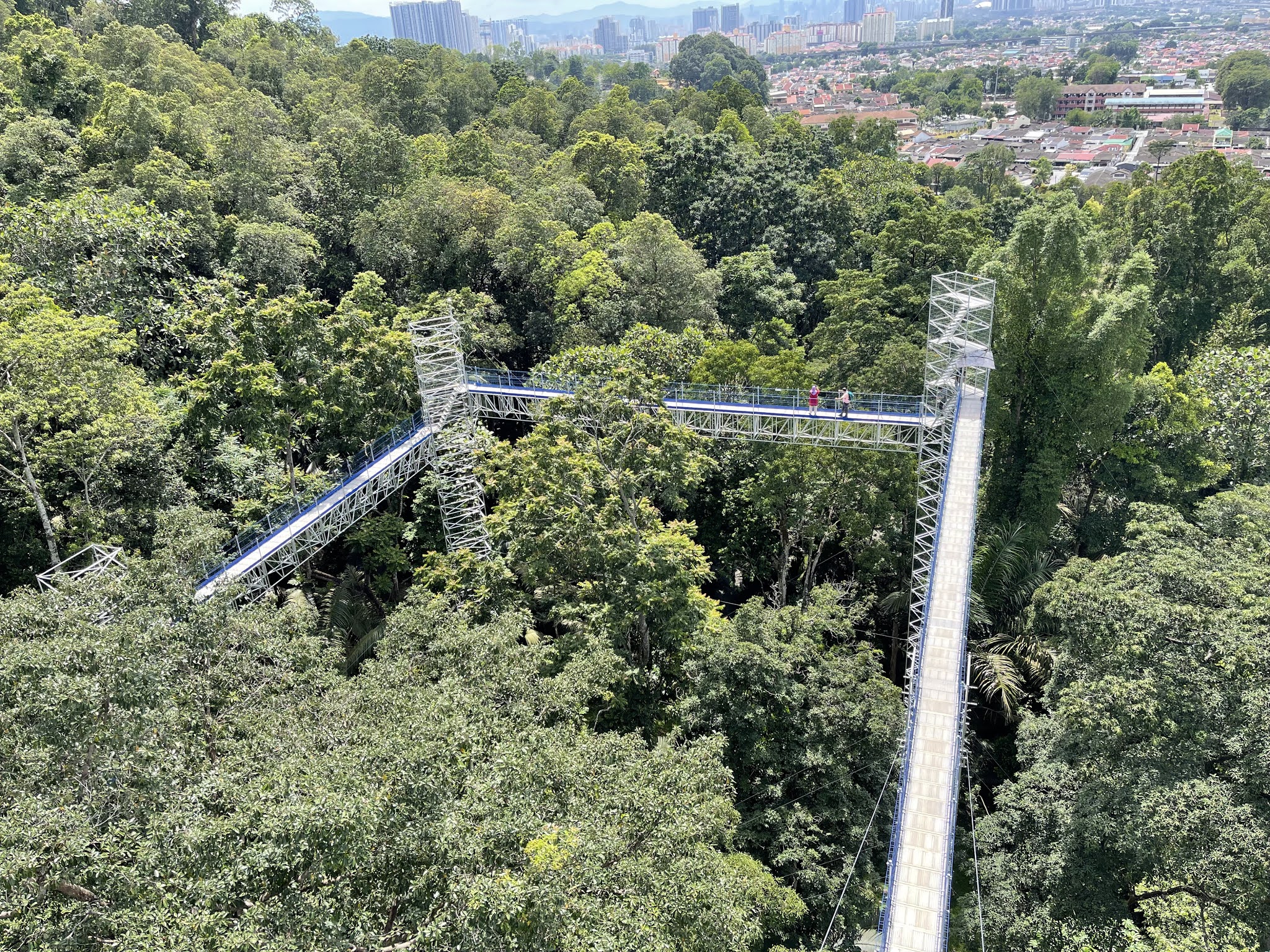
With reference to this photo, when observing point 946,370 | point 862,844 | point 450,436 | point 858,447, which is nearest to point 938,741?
point 862,844

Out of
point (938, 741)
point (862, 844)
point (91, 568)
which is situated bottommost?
point (862, 844)

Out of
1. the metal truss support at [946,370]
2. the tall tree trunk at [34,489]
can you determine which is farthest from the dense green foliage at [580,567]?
the metal truss support at [946,370]

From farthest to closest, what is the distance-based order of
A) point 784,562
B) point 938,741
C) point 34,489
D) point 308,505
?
point 784,562 < point 308,505 < point 34,489 < point 938,741

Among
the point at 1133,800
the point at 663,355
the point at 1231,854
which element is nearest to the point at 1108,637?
the point at 1133,800

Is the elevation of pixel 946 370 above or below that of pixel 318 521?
above

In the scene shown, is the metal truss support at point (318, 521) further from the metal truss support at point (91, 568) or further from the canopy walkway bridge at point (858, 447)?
the metal truss support at point (91, 568)

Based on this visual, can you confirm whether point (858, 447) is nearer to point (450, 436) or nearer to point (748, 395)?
point (748, 395)
